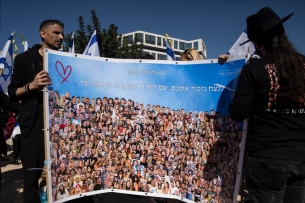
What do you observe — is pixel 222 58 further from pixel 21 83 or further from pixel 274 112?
pixel 21 83

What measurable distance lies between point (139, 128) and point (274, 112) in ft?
4.00

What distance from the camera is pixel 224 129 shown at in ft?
7.17

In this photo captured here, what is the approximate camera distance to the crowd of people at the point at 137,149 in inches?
87.3

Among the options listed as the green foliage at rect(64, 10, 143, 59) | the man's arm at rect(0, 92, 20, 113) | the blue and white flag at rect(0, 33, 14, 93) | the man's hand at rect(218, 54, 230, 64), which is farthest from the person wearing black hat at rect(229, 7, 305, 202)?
the green foliage at rect(64, 10, 143, 59)

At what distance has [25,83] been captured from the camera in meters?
2.33

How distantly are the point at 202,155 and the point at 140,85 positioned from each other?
2.89 feet

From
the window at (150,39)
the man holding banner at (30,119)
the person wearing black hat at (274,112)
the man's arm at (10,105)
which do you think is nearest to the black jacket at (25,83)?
the man holding banner at (30,119)

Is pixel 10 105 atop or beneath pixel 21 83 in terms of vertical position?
beneath

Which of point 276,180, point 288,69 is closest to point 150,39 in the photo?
point 288,69

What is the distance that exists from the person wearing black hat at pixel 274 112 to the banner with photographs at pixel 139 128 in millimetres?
383

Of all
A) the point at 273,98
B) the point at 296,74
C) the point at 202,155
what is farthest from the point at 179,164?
the point at 296,74

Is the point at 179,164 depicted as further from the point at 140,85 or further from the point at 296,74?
the point at 296,74

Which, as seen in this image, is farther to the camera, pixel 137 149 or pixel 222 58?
pixel 137 149

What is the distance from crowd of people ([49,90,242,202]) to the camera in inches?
87.3
